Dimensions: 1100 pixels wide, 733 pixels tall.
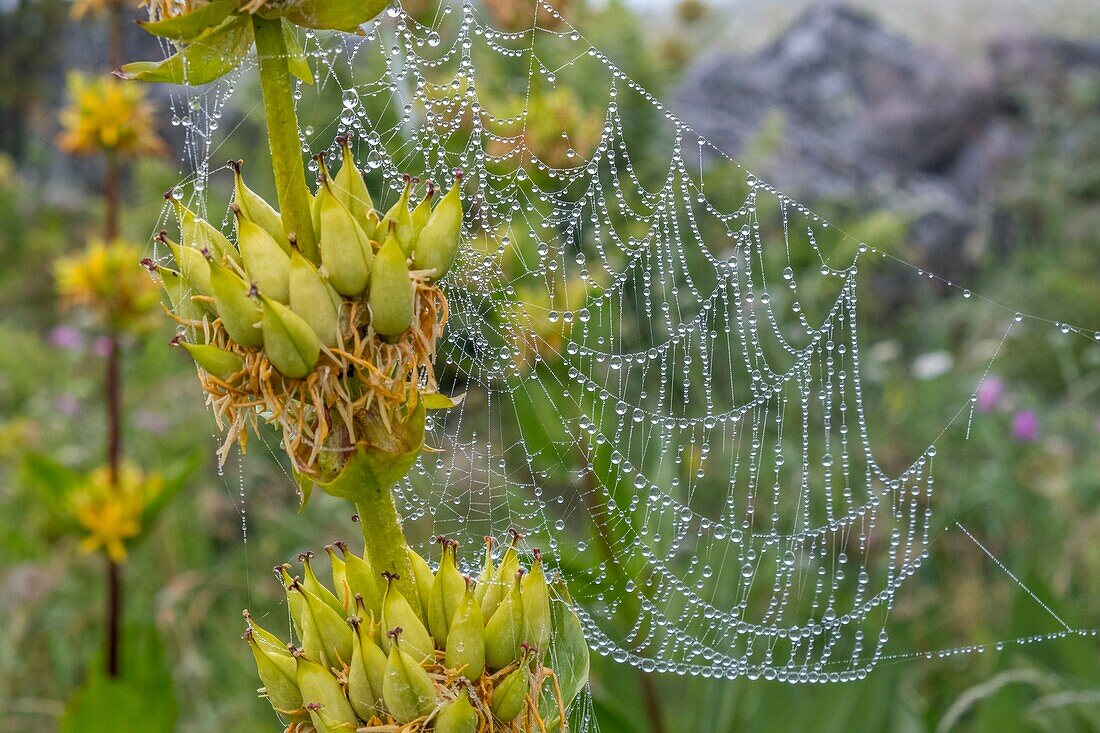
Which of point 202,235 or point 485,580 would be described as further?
point 485,580

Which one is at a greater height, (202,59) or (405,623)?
(202,59)

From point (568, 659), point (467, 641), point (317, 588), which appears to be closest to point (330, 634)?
point (317, 588)

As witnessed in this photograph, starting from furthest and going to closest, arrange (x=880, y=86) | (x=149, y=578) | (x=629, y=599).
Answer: (x=880, y=86) → (x=149, y=578) → (x=629, y=599)

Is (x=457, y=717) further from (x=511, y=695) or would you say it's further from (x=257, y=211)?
(x=257, y=211)

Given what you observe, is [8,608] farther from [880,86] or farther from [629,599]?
[880,86]

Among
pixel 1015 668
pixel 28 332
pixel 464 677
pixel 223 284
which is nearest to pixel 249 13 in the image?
pixel 223 284

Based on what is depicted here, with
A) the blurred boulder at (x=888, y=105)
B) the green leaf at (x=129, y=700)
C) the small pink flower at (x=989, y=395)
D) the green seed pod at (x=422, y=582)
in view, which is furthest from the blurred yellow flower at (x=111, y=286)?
the blurred boulder at (x=888, y=105)

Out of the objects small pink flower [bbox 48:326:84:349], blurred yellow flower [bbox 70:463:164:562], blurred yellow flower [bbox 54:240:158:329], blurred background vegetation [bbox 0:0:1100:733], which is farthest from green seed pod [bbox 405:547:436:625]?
small pink flower [bbox 48:326:84:349]
